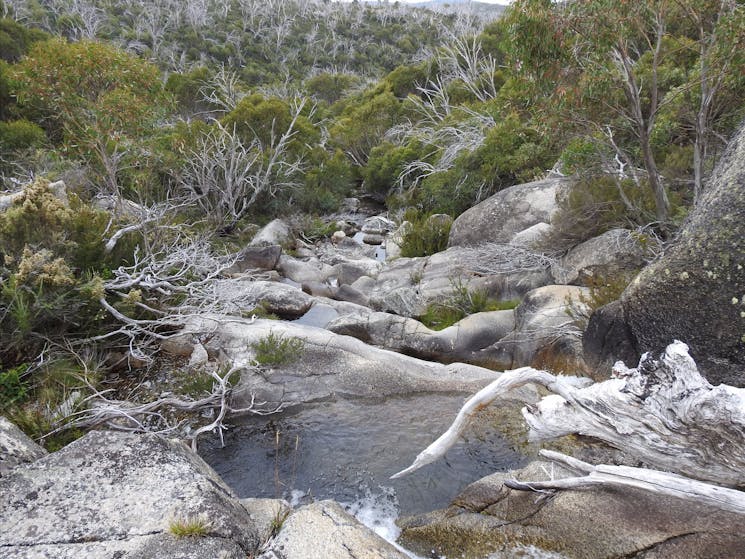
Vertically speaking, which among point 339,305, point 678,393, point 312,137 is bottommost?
point 339,305

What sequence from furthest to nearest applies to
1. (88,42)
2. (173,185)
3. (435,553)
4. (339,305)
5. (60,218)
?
(173,185) < (339,305) < (88,42) < (60,218) < (435,553)

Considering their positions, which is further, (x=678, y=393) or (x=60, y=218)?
(x=60, y=218)

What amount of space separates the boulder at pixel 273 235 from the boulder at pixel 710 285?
1091 centimetres

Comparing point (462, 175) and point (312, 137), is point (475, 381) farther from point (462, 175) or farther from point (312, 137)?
point (312, 137)

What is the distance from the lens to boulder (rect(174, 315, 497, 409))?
6.07m

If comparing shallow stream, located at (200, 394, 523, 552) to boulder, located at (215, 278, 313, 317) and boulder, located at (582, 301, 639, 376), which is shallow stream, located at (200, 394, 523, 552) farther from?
boulder, located at (215, 278, 313, 317)

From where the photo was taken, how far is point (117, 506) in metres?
3.10

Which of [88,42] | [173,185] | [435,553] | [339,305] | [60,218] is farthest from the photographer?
[173,185]

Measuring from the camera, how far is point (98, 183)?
37.8 feet

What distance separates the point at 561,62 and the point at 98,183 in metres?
11.0

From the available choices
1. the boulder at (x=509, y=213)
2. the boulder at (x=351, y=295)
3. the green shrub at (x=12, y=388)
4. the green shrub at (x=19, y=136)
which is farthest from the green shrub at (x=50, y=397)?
the green shrub at (x=19, y=136)

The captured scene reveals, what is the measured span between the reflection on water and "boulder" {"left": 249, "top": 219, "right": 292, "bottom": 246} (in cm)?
851

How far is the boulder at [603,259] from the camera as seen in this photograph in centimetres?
718

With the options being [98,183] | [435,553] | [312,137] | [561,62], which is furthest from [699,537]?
[312,137]
